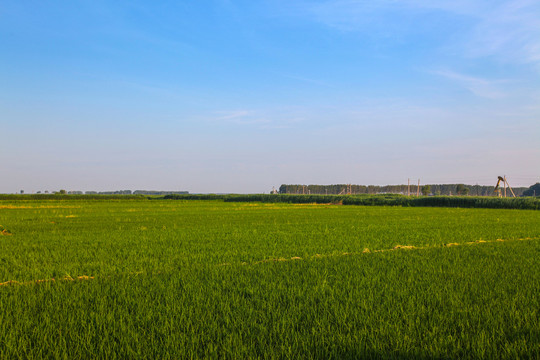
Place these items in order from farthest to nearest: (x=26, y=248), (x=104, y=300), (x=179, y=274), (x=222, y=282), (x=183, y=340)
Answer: (x=26, y=248)
(x=179, y=274)
(x=222, y=282)
(x=104, y=300)
(x=183, y=340)

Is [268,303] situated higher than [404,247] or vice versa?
[268,303]

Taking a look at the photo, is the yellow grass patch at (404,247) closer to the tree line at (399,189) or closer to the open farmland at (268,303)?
the open farmland at (268,303)

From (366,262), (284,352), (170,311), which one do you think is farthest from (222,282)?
(366,262)

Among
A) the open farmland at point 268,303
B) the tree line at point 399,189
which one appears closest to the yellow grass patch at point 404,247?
the open farmland at point 268,303

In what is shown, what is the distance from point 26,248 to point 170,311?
7.11 meters

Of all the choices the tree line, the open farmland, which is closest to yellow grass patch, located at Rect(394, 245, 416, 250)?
the open farmland

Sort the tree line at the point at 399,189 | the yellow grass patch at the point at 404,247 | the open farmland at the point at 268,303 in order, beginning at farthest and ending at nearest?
the tree line at the point at 399,189, the yellow grass patch at the point at 404,247, the open farmland at the point at 268,303

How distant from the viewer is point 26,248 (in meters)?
9.16

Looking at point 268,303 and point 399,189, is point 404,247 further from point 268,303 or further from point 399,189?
point 399,189

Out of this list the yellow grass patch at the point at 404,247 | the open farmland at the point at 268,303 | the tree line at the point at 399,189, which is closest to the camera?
the open farmland at the point at 268,303

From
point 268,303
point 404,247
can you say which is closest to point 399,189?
point 404,247

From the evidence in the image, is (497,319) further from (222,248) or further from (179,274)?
→ (222,248)

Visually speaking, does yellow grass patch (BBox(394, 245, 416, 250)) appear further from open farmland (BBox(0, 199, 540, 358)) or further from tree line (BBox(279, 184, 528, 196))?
tree line (BBox(279, 184, 528, 196))

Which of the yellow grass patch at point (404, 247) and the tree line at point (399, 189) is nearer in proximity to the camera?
the yellow grass patch at point (404, 247)
